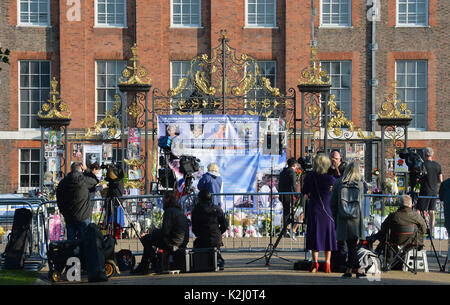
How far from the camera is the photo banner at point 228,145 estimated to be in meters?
22.3

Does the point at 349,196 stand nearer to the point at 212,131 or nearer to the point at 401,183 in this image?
the point at 212,131

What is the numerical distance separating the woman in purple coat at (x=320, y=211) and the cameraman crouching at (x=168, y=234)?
7.02 feet

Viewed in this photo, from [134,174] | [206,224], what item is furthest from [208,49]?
[206,224]

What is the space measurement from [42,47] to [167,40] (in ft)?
16.4

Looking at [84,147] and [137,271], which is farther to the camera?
[84,147]

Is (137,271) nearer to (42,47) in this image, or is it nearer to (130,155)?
(130,155)

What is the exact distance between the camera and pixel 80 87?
104 ft

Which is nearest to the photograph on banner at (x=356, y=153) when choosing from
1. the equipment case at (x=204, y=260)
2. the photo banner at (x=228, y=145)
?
the photo banner at (x=228, y=145)

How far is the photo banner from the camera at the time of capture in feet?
73.3

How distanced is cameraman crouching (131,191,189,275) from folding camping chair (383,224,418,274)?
348cm

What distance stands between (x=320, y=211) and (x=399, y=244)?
156 centimetres

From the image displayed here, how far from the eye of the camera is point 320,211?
1344 centimetres

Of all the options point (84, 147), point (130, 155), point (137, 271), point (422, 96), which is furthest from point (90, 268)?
point (422, 96)

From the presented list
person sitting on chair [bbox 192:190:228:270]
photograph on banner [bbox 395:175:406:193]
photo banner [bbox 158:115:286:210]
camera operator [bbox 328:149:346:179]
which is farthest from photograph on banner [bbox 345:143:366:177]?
person sitting on chair [bbox 192:190:228:270]
